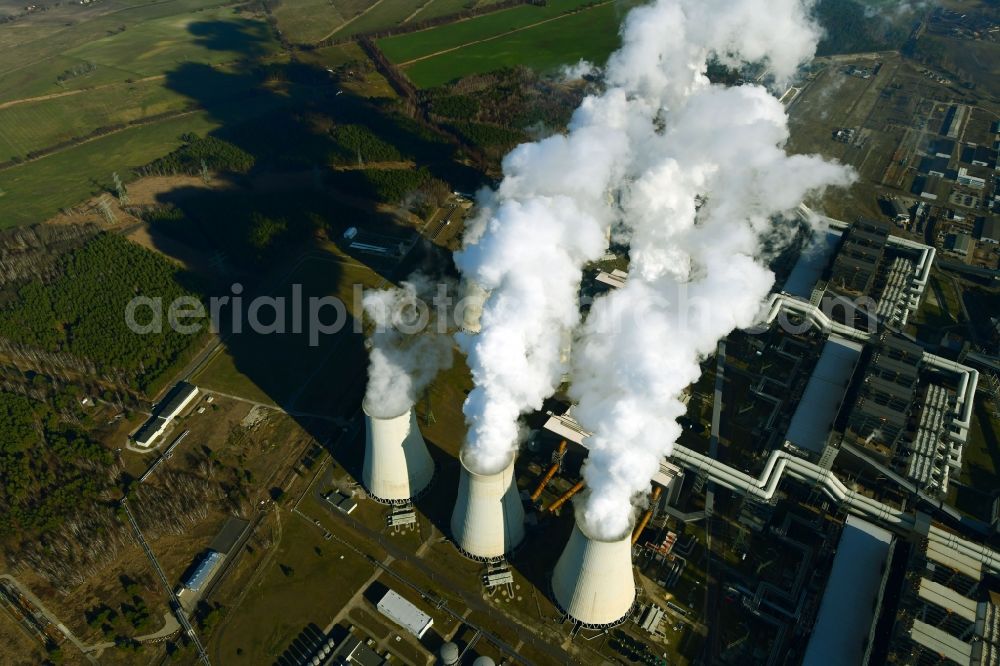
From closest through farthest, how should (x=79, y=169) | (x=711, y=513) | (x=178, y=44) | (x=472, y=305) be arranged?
(x=711, y=513), (x=472, y=305), (x=79, y=169), (x=178, y=44)

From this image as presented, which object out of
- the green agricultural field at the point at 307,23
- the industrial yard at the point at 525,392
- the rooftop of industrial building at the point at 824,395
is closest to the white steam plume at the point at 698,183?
the industrial yard at the point at 525,392

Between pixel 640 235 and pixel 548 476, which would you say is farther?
pixel 640 235

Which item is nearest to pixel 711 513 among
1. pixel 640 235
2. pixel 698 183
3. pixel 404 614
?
pixel 404 614

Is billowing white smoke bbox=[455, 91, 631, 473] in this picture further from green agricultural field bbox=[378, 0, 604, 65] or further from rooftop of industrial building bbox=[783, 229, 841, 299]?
green agricultural field bbox=[378, 0, 604, 65]

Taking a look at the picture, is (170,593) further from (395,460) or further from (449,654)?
(449,654)

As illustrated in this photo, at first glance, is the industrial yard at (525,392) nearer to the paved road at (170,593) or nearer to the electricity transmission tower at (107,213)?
the paved road at (170,593)

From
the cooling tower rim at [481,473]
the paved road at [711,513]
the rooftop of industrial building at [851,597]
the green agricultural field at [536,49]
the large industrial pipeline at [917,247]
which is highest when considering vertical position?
the green agricultural field at [536,49]
